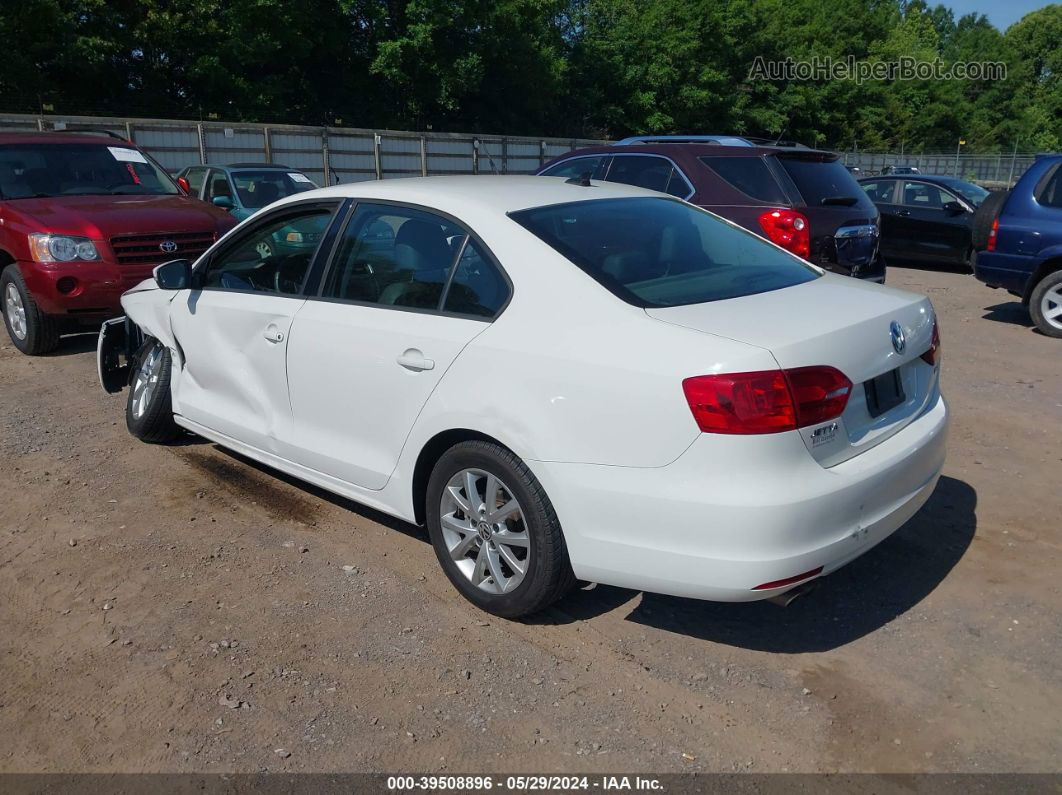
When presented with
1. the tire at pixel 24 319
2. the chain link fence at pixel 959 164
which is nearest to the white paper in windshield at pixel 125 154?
the tire at pixel 24 319

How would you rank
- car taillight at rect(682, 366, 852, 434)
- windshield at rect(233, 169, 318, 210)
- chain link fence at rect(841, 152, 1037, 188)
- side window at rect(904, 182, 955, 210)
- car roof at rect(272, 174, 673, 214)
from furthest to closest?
chain link fence at rect(841, 152, 1037, 188) < side window at rect(904, 182, 955, 210) < windshield at rect(233, 169, 318, 210) < car roof at rect(272, 174, 673, 214) < car taillight at rect(682, 366, 852, 434)

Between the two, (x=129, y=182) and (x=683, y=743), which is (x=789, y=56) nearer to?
(x=129, y=182)

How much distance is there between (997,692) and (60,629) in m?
3.48

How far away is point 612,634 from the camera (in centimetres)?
357

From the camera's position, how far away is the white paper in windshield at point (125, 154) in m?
8.82

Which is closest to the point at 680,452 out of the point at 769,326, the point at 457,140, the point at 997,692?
the point at 769,326

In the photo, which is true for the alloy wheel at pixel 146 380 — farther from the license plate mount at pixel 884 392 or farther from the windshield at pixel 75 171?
the license plate mount at pixel 884 392

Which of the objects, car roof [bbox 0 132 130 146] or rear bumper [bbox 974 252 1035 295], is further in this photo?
rear bumper [bbox 974 252 1035 295]

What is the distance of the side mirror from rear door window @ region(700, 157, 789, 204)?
5.11m

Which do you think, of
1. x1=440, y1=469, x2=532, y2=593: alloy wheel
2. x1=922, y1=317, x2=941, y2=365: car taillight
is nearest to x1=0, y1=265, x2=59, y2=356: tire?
x1=440, y1=469, x2=532, y2=593: alloy wheel

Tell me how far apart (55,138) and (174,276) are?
4985mm

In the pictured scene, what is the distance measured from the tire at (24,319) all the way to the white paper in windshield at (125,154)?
1.64 meters

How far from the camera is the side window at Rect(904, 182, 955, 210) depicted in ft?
45.6

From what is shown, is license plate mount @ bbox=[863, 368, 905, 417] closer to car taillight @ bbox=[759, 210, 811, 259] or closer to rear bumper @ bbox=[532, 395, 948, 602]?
rear bumper @ bbox=[532, 395, 948, 602]
